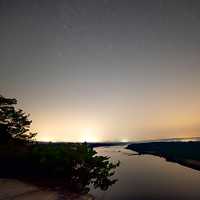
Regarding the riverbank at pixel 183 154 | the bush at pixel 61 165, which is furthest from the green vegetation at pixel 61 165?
the riverbank at pixel 183 154

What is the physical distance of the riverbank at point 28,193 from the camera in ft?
53.6

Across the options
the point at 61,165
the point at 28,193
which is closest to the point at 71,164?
the point at 61,165

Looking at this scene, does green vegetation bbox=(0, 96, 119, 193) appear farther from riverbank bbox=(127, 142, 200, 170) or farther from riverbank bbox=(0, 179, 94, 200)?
riverbank bbox=(127, 142, 200, 170)

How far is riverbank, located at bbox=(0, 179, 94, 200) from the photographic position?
643 inches

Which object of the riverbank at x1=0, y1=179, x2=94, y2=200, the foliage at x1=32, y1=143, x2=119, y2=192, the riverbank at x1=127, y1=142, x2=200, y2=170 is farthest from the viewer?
the riverbank at x1=127, y1=142, x2=200, y2=170

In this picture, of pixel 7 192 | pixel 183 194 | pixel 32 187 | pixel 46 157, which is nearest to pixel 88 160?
pixel 46 157

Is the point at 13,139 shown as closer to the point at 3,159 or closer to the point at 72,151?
the point at 3,159

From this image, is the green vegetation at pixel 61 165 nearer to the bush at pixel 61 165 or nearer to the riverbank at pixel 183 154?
the bush at pixel 61 165

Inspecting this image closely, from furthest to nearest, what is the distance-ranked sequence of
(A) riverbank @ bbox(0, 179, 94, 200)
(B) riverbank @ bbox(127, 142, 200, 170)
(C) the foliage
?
(B) riverbank @ bbox(127, 142, 200, 170), (C) the foliage, (A) riverbank @ bbox(0, 179, 94, 200)

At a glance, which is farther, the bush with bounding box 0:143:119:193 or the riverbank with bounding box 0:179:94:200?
the bush with bounding box 0:143:119:193

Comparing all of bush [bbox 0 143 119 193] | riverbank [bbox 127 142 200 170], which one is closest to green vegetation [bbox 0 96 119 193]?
bush [bbox 0 143 119 193]

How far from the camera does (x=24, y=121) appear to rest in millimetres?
28391

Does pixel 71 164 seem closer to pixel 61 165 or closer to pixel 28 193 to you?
pixel 61 165

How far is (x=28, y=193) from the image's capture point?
1708 centimetres
